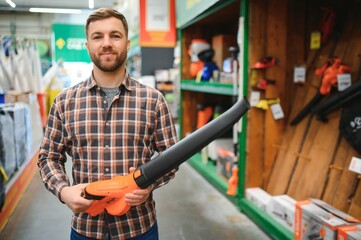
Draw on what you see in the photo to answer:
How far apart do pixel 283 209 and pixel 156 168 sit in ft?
5.94

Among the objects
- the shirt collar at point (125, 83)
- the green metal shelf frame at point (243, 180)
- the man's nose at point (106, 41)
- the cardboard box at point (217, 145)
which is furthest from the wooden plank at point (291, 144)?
the man's nose at point (106, 41)

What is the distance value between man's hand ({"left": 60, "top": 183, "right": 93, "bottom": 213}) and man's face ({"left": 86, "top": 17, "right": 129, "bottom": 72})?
0.47 meters

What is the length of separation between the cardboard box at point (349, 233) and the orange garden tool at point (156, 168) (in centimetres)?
119

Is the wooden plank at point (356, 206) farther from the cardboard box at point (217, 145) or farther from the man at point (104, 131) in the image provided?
the cardboard box at point (217, 145)

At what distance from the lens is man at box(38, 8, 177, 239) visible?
1.37 metres

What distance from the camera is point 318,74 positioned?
2781 mm

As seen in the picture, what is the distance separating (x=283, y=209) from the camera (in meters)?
2.64

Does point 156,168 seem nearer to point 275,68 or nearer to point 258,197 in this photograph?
point 258,197

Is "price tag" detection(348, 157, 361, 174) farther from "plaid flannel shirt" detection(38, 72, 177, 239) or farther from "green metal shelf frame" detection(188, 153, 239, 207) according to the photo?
"plaid flannel shirt" detection(38, 72, 177, 239)

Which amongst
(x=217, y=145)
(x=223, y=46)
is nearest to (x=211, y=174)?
(x=217, y=145)

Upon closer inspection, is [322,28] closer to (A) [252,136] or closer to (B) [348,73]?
(B) [348,73]

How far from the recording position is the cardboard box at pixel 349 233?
73.8 inches

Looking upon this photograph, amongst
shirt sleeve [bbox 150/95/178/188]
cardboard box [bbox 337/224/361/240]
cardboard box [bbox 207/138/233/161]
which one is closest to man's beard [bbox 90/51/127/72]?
shirt sleeve [bbox 150/95/178/188]

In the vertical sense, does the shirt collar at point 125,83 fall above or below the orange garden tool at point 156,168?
above
